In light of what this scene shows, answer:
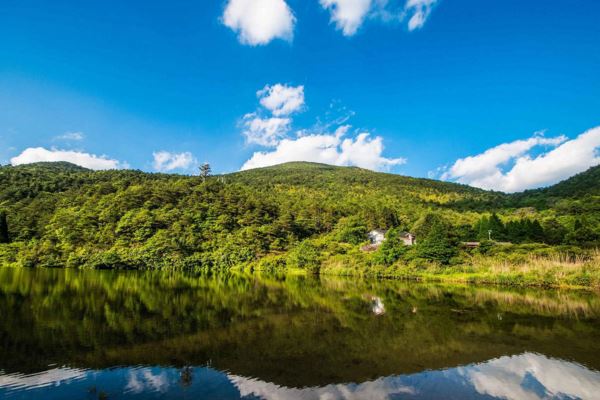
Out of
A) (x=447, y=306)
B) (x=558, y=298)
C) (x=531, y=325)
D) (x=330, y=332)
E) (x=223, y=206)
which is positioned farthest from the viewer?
(x=223, y=206)

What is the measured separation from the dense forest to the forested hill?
0.19 meters

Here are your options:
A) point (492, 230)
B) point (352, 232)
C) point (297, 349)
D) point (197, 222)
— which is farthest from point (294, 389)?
point (197, 222)

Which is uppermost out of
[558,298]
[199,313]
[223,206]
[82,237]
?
[223,206]

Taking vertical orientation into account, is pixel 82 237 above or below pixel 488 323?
above

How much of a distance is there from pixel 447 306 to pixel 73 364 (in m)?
17.0

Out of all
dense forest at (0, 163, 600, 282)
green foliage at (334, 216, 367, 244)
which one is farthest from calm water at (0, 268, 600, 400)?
green foliage at (334, 216, 367, 244)

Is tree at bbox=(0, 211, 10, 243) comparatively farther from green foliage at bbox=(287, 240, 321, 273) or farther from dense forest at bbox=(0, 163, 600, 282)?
green foliage at bbox=(287, 240, 321, 273)

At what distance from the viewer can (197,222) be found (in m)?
61.4

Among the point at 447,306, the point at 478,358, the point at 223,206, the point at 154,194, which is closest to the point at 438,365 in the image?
the point at 478,358

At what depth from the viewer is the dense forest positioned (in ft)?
120

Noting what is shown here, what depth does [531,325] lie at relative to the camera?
14.9 m

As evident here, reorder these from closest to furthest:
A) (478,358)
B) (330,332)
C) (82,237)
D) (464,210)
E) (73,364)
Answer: (73,364), (478,358), (330,332), (82,237), (464,210)

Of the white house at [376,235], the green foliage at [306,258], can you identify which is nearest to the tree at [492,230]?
the white house at [376,235]

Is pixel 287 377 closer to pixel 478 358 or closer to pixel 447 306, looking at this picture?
pixel 478 358
